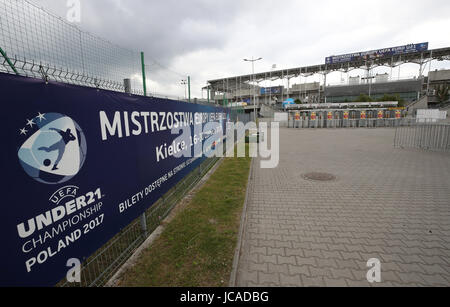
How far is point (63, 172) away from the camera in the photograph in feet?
6.80

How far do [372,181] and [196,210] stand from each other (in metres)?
5.62

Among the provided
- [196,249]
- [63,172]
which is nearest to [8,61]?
[63,172]

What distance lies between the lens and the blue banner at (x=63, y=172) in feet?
5.41

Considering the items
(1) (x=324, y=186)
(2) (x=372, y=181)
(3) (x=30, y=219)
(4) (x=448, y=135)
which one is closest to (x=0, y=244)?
(3) (x=30, y=219)

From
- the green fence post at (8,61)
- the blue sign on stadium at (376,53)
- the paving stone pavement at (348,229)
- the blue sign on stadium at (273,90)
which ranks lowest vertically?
the paving stone pavement at (348,229)

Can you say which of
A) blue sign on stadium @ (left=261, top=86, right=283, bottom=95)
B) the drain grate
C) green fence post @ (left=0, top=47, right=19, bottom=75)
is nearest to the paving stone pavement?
the drain grate

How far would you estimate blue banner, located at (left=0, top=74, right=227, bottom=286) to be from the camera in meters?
1.65

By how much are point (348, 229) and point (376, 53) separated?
80778 millimetres

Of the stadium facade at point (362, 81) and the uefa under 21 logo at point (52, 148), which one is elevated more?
the stadium facade at point (362, 81)

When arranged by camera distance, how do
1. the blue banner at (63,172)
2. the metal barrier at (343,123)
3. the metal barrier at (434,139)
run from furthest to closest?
the metal barrier at (343,123), the metal barrier at (434,139), the blue banner at (63,172)

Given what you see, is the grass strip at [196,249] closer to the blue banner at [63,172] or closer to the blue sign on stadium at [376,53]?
the blue banner at [63,172]

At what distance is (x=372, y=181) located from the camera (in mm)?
6477

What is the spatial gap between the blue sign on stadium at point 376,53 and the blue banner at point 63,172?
8014 centimetres

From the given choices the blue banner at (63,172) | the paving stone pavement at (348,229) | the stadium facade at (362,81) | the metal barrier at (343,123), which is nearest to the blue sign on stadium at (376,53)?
the stadium facade at (362,81)
